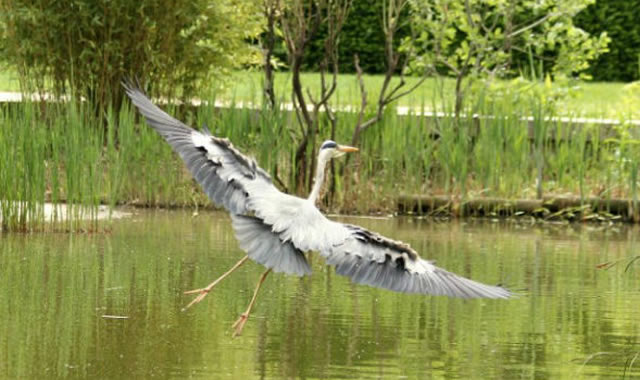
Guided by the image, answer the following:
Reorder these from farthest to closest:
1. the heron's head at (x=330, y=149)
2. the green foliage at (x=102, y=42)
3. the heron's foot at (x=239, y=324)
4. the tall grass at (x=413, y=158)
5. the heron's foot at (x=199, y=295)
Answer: the green foliage at (x=102, y=42)
the tall grass at (x=413, y=158)
the heron's head at (x=330, y=149)
the heron's foot at (x=199, y=295)
the heron's foot at (x=239, y=324)

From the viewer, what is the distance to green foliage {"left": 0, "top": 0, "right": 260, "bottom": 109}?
1490 cm

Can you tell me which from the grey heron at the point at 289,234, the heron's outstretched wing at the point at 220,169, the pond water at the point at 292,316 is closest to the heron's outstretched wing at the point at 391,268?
the grey heron at the point at 289,234

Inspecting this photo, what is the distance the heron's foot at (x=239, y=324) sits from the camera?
7.63 m

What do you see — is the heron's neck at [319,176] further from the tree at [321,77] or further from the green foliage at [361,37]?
the green foliage at [361,37]

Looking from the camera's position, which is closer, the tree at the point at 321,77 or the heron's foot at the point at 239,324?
the heron's foot at the point at 239,324

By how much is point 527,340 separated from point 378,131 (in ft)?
22.8

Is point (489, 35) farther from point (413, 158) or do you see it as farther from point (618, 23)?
point (618, 23)

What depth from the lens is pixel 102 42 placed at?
49.8 feet

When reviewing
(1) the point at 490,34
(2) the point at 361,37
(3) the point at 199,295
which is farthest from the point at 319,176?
(2) the point at 361,37

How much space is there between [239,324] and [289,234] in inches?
23.0

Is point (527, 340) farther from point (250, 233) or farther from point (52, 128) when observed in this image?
point (52, 128)

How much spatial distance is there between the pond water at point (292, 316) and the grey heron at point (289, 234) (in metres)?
0.36

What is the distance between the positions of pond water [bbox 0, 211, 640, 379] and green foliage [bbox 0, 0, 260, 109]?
3.36m

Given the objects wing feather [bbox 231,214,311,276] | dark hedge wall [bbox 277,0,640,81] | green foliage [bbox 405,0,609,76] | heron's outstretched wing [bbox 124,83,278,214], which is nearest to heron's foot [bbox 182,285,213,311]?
heron's outstretched wing [bbox 124,83,278,214]
